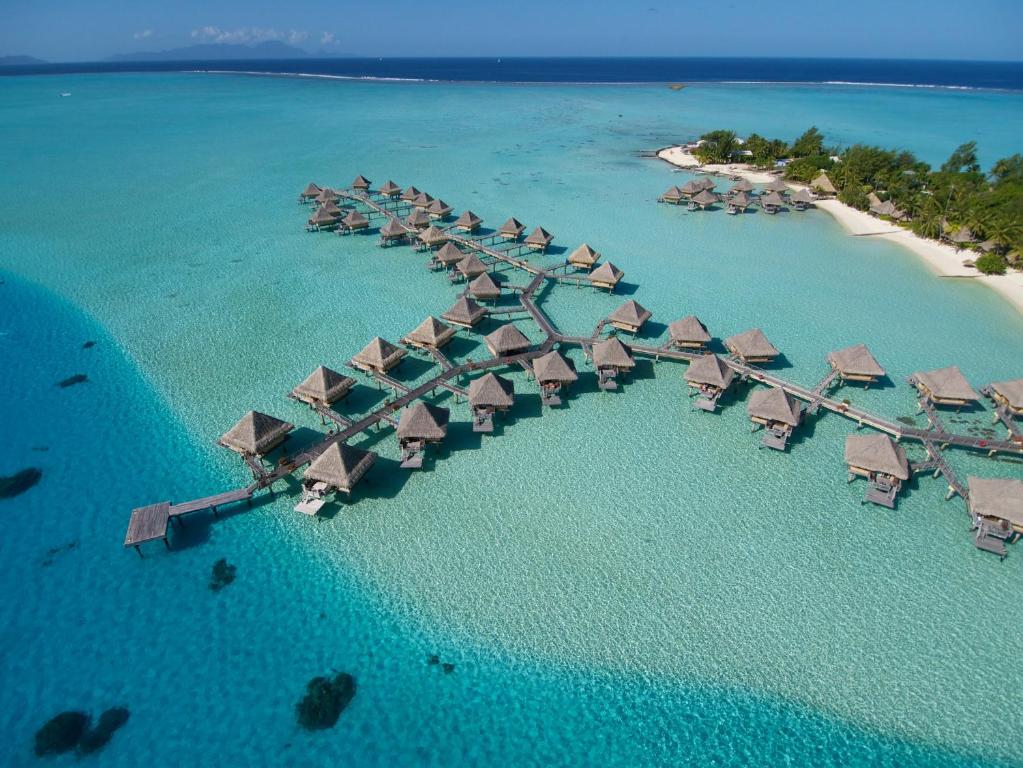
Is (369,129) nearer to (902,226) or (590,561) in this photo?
(902,226)

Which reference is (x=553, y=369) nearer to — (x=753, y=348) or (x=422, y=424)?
(x=422, y=424)

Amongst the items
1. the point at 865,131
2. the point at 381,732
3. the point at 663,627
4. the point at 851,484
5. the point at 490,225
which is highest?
the point at 865,131

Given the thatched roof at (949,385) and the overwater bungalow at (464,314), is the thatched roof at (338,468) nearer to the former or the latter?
the overwater bungalow at (464,314)

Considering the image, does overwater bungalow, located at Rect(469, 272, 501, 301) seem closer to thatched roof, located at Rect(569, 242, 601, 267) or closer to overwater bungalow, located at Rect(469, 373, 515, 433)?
thatched roof, located at Rect(569, 242, 601, 267)

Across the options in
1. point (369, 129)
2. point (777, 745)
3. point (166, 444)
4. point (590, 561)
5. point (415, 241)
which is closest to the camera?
point (777, 745)

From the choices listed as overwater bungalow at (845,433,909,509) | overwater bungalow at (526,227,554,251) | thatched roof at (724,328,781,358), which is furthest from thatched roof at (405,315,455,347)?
overwater bungalow at (845,433,909,509)

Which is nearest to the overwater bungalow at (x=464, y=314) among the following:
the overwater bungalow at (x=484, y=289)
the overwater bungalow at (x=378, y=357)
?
the overwater bungalow at (x=484, y=289)

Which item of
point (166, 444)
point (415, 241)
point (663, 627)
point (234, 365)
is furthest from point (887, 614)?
point (415, 241)
